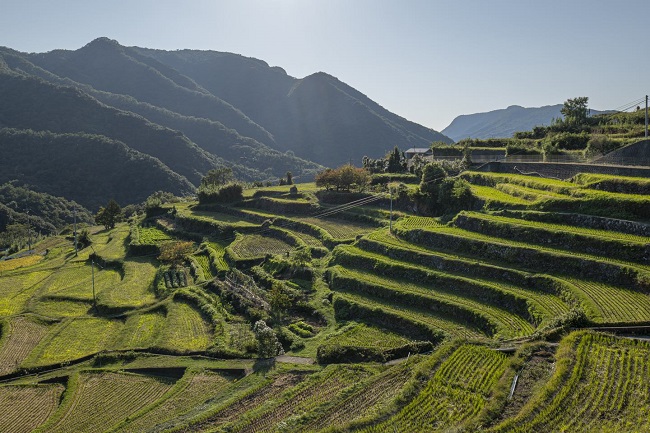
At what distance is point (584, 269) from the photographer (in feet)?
100

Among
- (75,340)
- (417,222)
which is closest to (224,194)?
(417,222)

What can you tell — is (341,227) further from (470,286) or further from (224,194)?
(224,194)

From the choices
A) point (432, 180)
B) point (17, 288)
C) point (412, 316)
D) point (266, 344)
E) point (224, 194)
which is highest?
point (432, 180)

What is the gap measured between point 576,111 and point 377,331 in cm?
5797

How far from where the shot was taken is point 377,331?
32344mm

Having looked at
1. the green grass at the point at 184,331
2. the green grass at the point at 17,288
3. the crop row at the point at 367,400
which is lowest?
the green grass at the point at 184,331

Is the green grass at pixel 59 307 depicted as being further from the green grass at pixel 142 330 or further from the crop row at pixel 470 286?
the crop row at pixel 470 286

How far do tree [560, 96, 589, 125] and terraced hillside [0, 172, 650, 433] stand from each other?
85.2ft

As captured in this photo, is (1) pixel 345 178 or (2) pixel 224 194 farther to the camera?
(2) pixel 224 194

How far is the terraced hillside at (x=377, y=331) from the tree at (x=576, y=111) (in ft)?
85.2

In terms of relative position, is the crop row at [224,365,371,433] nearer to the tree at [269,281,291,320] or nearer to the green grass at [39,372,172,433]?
the green grass at [39,372,172,433]

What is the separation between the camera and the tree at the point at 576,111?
70188 millimetres

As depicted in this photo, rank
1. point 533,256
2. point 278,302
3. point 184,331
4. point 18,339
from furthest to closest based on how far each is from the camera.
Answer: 1. point 18,339
2. point 278,302
3. point 184,331
4. point 533,256

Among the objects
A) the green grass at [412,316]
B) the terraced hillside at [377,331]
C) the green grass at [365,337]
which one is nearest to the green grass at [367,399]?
the terraced hillside at [377,331]
